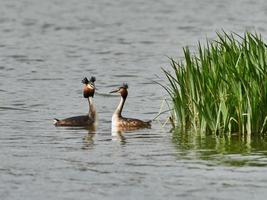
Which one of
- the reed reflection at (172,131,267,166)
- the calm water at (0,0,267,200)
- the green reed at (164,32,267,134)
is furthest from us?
the green reed at (164,32,267,134)

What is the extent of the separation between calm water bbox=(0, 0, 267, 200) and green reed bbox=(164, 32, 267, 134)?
325mm

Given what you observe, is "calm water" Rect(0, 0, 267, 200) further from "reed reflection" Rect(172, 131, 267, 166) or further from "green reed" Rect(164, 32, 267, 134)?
"green reed" Rect(164, 32, 267, 134)

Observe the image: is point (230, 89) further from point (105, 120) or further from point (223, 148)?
point (105, 120)

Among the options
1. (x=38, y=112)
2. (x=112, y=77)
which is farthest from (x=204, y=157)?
(x=112, y=77)

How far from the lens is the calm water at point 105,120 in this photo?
12570 mm

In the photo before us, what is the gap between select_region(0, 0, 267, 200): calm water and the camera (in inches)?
495

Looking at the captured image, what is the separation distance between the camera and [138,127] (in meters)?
18.5

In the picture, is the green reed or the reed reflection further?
the green reed

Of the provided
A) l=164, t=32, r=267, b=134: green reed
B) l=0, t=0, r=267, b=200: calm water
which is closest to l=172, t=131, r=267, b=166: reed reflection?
l=0, t=0, r=267, b=200: calm water

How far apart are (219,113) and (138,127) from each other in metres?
2.77

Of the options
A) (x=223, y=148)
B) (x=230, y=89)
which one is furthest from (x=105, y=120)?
(x=223, y=148)

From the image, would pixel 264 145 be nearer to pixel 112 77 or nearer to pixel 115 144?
pixel 115 144

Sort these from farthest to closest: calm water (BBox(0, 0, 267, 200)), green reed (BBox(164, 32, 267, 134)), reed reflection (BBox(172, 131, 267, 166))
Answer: green reed (BBox(164, 32, 267, 134)) < reed reflection (BBox(172, 131, 267, 166)) < calm water (BBox(0, 0, 267, 200))

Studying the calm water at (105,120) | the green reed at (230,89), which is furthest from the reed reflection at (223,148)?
the green reed at (230,89)
